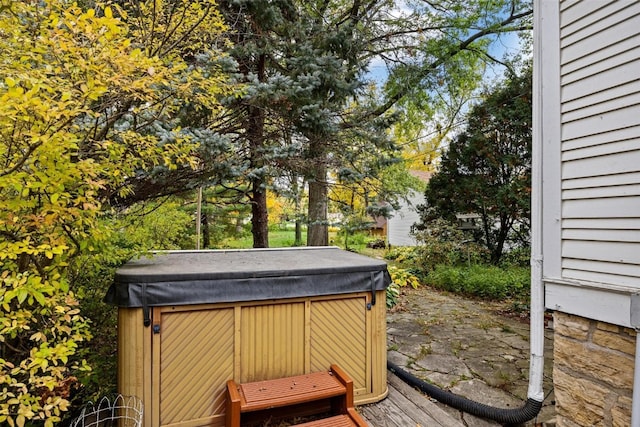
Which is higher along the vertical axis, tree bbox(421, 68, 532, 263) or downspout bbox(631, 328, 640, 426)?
tree bbox(421, 68, 532, 263)

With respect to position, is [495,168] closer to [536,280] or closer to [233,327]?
[536,280]

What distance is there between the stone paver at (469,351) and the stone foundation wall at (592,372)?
52cm

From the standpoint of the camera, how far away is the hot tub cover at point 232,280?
228 cm

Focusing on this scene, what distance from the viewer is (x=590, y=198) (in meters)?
2.15

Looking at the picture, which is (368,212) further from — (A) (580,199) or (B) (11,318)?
(B) (11,318)

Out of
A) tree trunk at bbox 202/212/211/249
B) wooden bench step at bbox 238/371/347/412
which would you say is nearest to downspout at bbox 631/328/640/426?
wooden bench step at bbox 238/371/347/412

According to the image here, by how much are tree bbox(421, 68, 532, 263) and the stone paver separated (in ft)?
7.47

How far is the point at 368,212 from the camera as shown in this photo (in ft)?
16.9

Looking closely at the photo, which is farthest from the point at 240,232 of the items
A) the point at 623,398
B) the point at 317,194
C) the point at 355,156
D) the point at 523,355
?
the point at 623,398

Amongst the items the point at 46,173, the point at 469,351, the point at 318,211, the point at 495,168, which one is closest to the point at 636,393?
the point at 469,351

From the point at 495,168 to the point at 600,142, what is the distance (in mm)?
6051

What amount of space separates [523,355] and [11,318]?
4615mm

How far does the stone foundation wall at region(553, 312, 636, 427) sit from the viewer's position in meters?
1.97

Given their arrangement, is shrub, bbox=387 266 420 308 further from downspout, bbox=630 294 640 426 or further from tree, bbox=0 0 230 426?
tree, bbox=0 0 230 426
